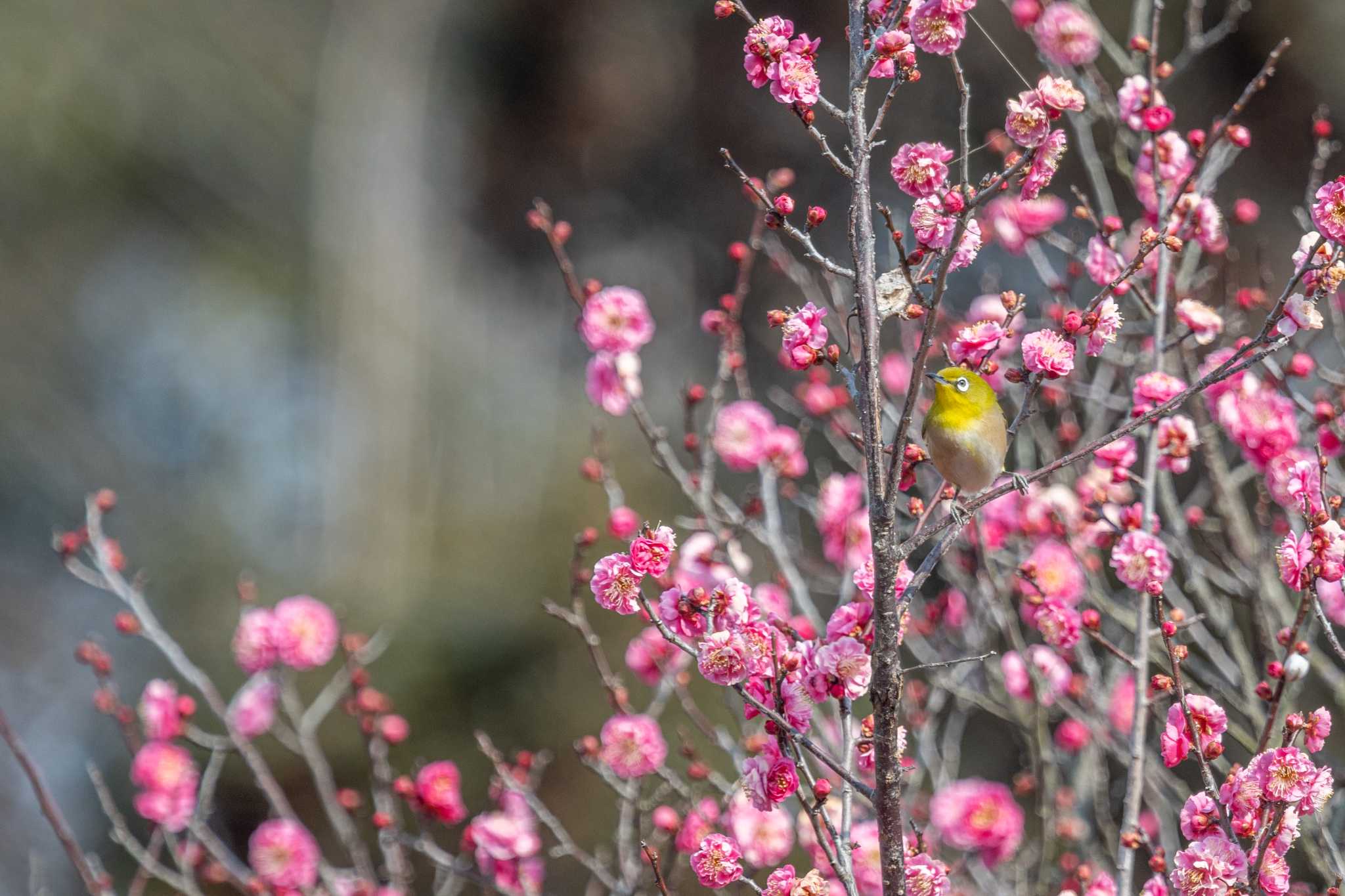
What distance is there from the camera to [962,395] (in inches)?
99.1

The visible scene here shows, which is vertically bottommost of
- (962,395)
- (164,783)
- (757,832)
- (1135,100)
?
(164,783)

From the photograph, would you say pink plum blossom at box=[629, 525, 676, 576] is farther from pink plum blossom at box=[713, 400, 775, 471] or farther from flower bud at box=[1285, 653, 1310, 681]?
pink plum blossom at box=[713, 400, 775, 471]

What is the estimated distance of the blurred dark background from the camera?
25.7 ft

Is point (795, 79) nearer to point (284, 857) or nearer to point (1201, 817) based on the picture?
point (1201, 817)

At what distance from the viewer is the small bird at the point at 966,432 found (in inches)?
95.8

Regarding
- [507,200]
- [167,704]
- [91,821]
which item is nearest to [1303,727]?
[167,704]

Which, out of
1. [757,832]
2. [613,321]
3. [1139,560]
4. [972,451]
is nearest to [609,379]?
[613,321]

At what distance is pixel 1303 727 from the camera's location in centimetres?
168

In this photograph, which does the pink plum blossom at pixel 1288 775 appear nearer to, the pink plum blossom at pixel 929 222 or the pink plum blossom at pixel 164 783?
the pink plum blossom at pixel 929 222

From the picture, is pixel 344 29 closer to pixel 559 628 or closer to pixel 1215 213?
pixel 559 628

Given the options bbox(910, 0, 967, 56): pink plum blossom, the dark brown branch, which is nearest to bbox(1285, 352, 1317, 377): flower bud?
bbox(910, 0, 967, 56): pink plum blossom

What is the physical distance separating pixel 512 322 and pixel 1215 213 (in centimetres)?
885

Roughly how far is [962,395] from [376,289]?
29.2 feet

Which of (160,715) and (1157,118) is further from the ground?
(1157,118)
